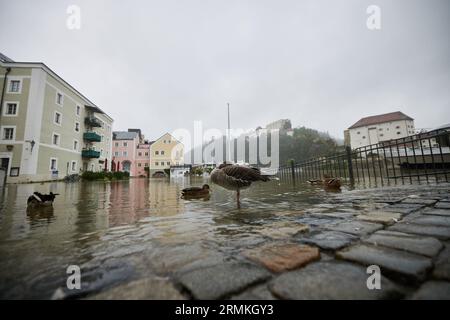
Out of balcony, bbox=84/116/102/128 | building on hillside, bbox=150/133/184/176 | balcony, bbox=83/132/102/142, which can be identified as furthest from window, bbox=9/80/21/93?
building on hillside, bbox=150/133/184/176

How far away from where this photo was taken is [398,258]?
4.21 ft

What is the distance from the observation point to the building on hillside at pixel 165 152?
4934cm

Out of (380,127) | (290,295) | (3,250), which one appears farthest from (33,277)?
(380,127)

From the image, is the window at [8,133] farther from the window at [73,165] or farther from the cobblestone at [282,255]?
the cobblestone at [282,255]

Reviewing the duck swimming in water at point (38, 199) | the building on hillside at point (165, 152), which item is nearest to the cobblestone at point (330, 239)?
the duck swimming in water at point (38, 199)

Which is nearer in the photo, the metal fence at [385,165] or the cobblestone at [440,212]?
the cobblestone at [440,212]

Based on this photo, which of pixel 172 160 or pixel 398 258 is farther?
pixel 172 160

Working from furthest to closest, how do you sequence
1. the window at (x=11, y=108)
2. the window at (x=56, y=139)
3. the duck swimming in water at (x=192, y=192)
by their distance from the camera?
the window at (x=56, y=139)
the window at (x=11, y=108)
the duck swimming in water at (x=192, y=192)

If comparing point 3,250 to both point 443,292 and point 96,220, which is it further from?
point 443,292

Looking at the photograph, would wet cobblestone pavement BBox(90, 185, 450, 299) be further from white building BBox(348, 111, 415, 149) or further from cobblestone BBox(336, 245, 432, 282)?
white building BBox(348, 111, 415, 149)

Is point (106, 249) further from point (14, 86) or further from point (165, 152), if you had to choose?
point (165, 152)

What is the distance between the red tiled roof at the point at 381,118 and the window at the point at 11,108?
86.9m

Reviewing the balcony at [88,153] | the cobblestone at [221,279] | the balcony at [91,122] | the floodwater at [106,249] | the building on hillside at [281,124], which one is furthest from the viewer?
the building on hillside at [281,124]
